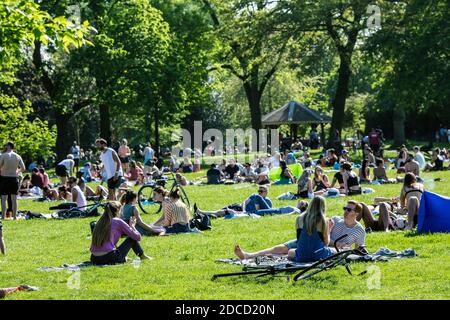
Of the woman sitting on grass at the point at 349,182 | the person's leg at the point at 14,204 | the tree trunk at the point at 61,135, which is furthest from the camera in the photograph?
the tree trunk at the point at 61,135

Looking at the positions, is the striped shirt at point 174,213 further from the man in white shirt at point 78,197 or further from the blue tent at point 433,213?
the man in white shirt at point 78,197

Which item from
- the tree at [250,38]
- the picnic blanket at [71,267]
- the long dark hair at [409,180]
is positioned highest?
the tree at [250,38]

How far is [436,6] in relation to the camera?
40688 mm

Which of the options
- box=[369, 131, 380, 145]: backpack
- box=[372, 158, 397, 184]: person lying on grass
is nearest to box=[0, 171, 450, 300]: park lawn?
box=[372, 158, 397, 184]: person lying on grass

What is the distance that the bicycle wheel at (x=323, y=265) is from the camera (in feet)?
37.6

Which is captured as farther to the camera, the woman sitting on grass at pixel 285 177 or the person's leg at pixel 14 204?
the woman sitting on grass at pixel 285 177

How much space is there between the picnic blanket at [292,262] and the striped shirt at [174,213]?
4.12 meters

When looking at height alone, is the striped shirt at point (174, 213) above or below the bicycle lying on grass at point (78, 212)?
above

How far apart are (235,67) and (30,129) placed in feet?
50.0

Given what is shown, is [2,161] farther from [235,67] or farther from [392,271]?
[235,67]

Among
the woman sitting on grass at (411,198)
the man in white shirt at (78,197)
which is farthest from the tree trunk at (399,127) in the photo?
the woman sitting on grass at (411,198)

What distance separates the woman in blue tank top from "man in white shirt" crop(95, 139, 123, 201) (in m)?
10.3

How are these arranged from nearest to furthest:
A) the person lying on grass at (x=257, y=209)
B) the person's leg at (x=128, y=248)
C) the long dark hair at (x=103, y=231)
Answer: the long dark hair at (x=103, y=231) < the person's leg at (x=128, y=248) < the person lying on grass at (x=257, y=209)

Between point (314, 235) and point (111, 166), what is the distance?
10721 millimetres
